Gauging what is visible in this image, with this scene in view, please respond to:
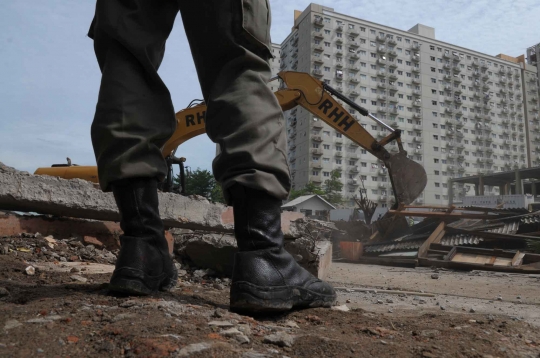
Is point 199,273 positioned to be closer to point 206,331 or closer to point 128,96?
point 128,96

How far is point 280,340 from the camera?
3.50 ft

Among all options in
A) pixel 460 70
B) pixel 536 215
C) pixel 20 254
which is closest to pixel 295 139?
pixel 460 70

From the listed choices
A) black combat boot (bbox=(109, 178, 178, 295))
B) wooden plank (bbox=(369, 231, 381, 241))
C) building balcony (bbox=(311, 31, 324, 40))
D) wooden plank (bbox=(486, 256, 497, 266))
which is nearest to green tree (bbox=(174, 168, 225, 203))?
wooden plank (bbox=(369, 231, 381, 241))

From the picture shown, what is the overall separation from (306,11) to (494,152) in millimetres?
40371

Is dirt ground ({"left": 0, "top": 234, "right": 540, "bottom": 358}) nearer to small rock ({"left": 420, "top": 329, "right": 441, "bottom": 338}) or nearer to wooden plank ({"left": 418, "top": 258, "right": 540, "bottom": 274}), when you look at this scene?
small rock ({"left": 420, "top": 329, "right": 441, "bottom": 338})

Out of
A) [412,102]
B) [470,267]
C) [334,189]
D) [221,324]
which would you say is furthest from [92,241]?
[412,102]

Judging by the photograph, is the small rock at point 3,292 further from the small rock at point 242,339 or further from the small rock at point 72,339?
the small rock at point 242,339

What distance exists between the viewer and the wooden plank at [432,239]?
779cm

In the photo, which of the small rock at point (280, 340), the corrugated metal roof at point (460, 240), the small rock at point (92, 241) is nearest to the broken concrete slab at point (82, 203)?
the small rock at point (92, 241)

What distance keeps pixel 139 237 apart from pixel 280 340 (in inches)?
27.4

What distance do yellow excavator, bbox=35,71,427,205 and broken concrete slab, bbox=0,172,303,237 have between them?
403 cm

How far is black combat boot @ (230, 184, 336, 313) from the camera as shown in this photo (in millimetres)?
1300

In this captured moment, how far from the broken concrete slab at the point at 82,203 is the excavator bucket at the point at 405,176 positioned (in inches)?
234

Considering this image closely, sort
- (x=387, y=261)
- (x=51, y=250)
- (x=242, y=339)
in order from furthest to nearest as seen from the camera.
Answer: (x=387, y=261)
(x=51, y=250)
(x=242, y=339)
